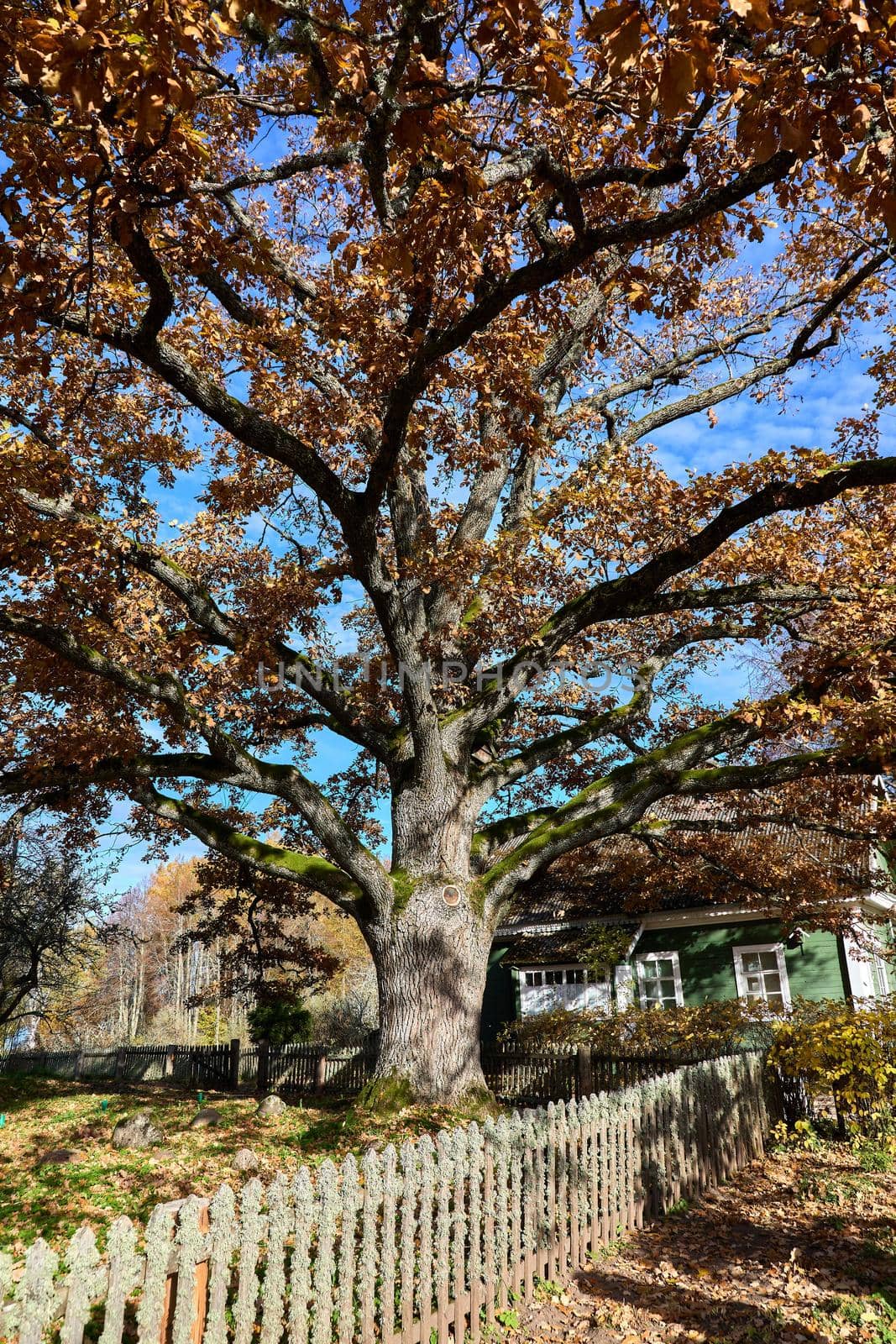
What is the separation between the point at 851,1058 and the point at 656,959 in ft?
37.0

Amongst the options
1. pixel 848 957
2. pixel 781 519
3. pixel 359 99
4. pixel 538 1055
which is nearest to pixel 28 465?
pixel 359 99

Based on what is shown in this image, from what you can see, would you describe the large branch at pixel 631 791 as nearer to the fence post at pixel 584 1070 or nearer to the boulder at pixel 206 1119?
the fence post at pixel 584 1070

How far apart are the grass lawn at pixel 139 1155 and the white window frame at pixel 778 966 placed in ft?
35.8

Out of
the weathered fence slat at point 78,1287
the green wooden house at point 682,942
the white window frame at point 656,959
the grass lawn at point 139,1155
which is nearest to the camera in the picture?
the weathered fence slat at point 78,1287

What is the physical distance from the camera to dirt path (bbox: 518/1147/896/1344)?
17.9 ft

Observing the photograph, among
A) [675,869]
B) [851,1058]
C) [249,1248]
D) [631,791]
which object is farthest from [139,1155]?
[675,869]

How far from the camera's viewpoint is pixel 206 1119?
11789 millimetres

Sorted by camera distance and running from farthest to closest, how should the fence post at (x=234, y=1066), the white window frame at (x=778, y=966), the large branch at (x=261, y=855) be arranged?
1. the fence post at (x=234, y=1066)
2. the white window frame at (x=778, y=966)
3. the large branch at (x=261, y=855)

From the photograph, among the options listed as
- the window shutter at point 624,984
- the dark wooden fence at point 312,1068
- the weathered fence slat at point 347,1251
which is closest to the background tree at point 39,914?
the dark wooden fence at point 312,1068

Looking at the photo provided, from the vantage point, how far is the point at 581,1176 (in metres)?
6.75

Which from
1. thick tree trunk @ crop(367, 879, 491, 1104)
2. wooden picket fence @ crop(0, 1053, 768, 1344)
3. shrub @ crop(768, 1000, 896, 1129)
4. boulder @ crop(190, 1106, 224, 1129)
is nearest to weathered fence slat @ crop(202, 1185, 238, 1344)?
wooden picket fence @ crop(0, 1053, 768, 1344)

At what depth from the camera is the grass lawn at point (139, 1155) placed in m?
7.74

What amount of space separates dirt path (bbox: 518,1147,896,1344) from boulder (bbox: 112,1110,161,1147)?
21.5ft

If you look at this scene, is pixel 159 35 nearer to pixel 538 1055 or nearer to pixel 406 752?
pixel 406 752
